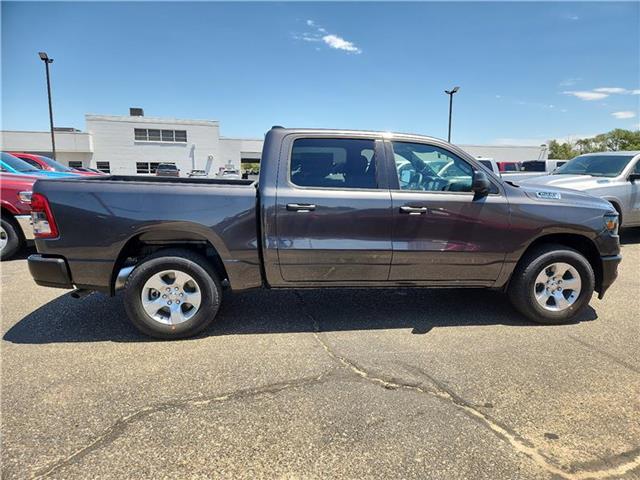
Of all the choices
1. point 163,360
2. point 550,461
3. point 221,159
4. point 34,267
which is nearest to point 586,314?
point 550,461

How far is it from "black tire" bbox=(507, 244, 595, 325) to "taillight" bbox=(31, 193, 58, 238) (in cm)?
431

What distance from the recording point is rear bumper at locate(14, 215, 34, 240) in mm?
6531

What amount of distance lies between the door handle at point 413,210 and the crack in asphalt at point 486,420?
1.40m

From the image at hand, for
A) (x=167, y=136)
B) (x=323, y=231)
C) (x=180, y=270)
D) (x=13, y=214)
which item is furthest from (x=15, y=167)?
(x=167, y=136)

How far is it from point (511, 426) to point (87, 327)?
3710mm

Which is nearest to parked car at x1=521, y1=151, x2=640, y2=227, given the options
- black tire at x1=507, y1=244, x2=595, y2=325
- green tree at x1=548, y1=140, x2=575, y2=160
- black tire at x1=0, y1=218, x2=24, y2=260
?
black tire at x1=507, y1=244, x2=595, y2=325

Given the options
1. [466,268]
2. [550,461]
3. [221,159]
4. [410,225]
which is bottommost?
[550,461]

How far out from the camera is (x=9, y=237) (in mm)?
6547

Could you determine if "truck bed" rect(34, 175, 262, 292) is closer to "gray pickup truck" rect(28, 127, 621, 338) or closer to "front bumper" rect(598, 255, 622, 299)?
"gray pickup truck" rect(28, 127, 621, 338)

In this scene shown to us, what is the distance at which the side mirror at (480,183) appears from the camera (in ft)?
12.7

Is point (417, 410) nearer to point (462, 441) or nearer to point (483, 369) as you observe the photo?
point (462, 441)

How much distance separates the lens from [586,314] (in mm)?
4629

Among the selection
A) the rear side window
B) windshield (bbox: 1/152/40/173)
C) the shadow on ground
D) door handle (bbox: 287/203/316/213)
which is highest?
windshield (bbox: 1/152/40/173)

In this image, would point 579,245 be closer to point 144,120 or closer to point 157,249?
point 157,249
